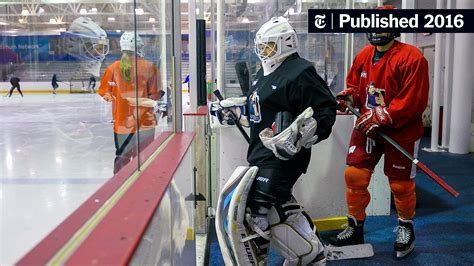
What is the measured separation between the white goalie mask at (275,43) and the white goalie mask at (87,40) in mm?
598

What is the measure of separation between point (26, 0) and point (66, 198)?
1.12 meters

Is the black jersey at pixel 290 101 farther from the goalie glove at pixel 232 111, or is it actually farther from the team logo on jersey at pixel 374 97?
the team logo on jersey at pixel 374 97

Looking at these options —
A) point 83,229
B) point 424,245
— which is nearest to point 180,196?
point 83,229

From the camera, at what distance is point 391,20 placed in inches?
98.0

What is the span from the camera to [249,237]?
5.93ft

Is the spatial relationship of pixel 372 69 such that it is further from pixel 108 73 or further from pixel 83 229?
pixel 83 229

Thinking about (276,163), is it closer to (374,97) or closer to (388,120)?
(388,120)

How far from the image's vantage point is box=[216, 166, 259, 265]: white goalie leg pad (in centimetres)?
179

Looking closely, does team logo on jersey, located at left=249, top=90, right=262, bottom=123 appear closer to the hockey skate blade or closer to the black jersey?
the black jersey

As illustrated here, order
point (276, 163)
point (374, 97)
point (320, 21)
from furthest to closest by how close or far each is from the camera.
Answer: point (320, 21)
point (374, 97)
point (276, 163)

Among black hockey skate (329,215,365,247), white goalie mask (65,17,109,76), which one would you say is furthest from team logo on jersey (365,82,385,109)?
white goalie mask (65,17,109,76)

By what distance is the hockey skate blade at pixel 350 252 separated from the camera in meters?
2.38

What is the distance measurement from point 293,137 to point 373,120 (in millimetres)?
806

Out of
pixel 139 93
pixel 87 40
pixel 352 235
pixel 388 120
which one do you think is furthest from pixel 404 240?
pixel 87 40
